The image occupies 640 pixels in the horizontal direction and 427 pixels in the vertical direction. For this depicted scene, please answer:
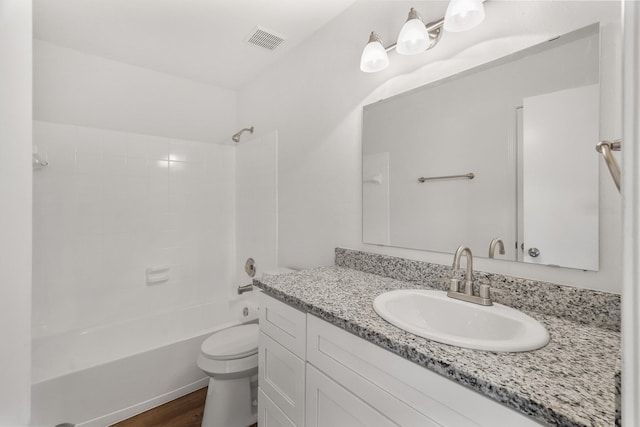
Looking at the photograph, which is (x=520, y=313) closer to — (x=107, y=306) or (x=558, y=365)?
(x=558, y=365)

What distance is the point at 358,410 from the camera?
2.79ft

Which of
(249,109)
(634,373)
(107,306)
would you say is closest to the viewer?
(634,373)

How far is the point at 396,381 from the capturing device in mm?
763

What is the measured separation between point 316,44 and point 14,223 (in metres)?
1.76

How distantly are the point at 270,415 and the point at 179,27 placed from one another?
2224mm

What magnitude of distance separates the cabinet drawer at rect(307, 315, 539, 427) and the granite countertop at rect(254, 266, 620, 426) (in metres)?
0.03

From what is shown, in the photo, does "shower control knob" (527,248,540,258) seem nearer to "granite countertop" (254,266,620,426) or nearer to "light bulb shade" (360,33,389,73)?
"granite countertop" (254,266,620,426)

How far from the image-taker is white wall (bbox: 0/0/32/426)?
65 centimetres

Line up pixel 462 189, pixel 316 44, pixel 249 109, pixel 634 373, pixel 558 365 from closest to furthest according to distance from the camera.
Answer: pixel 634 373, pixel 558 365, pixel 462 189, pixel 316 44, pixel 249 109

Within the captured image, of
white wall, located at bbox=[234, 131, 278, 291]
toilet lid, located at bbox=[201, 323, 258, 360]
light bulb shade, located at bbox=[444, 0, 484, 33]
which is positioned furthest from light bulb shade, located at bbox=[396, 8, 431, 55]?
toilet lid, located at bbox=[201, 323, 258, 360]

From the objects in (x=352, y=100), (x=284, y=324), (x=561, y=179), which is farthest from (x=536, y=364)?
(x=352, y=100)

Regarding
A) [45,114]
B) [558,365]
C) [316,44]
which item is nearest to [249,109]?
[316,44]

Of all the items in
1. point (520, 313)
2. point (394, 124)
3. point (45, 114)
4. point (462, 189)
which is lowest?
point (520, 313)

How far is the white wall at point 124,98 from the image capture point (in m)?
1.95
